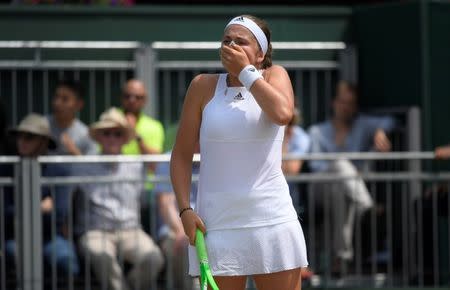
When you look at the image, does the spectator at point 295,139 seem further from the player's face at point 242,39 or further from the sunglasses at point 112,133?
the player's face at point 242,39

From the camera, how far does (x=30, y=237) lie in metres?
9.11

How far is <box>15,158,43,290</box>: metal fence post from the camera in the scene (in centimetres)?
909

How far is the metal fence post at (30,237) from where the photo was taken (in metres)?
9.09

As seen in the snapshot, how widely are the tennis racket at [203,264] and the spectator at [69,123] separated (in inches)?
181

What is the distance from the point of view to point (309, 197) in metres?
9.54

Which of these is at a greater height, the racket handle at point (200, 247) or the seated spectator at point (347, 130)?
the seated spectator at point (347, 130)

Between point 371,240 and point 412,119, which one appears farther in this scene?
point 412,119

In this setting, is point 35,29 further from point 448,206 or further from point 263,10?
point 448,206

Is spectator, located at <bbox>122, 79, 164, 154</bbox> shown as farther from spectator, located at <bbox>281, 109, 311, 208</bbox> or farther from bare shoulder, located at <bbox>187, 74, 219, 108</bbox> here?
bare shoulder, located at <bbox>187, 74, 219, 108</bbox>

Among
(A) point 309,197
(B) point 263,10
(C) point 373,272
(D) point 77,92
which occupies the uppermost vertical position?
(B) point 263,10

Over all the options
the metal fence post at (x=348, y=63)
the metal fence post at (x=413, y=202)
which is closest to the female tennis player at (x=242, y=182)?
the metal fence post at (x=413, y=202)

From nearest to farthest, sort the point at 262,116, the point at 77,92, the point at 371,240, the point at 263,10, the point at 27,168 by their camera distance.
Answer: the point at 262,116, the point at 27,168, the point at 371,240, the point at 77,92, the point at 263,10

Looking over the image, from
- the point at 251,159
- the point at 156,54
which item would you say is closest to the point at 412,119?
the point at 156,54

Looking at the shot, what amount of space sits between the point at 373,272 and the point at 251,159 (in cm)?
427
